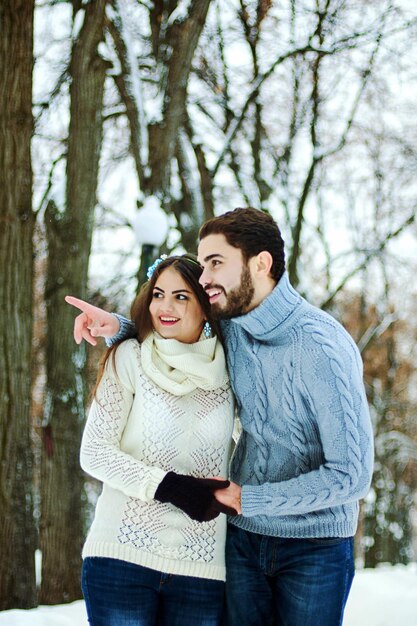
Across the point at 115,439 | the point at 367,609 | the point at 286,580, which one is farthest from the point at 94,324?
the point at 367,609

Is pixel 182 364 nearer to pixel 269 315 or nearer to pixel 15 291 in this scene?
pixel 269 315

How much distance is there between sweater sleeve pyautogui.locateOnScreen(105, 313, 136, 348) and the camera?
3.06 metres

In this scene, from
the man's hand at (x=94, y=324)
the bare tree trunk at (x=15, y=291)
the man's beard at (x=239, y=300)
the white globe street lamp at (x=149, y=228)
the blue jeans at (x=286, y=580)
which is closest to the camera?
the blue jeans at (x=286, y=580)

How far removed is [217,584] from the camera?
2.78m

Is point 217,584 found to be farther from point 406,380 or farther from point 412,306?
point 406,380

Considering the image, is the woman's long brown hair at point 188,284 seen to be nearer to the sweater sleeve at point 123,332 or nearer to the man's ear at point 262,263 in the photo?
the sweater sleeve at point 123,332

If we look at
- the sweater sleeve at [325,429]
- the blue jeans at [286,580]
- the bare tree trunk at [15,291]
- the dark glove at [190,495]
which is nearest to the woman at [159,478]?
the dark glove at [190,495]

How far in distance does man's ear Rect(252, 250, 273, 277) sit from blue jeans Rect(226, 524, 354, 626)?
3.33 ft

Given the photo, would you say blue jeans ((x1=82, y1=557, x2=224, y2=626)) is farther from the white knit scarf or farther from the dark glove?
the white knit scarf

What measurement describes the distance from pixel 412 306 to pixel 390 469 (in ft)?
13.7

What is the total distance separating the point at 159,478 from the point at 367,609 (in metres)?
3.20

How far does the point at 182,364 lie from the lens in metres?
2.81

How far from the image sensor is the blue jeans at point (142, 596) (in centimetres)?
263

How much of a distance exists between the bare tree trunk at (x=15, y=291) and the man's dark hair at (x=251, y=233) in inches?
110
